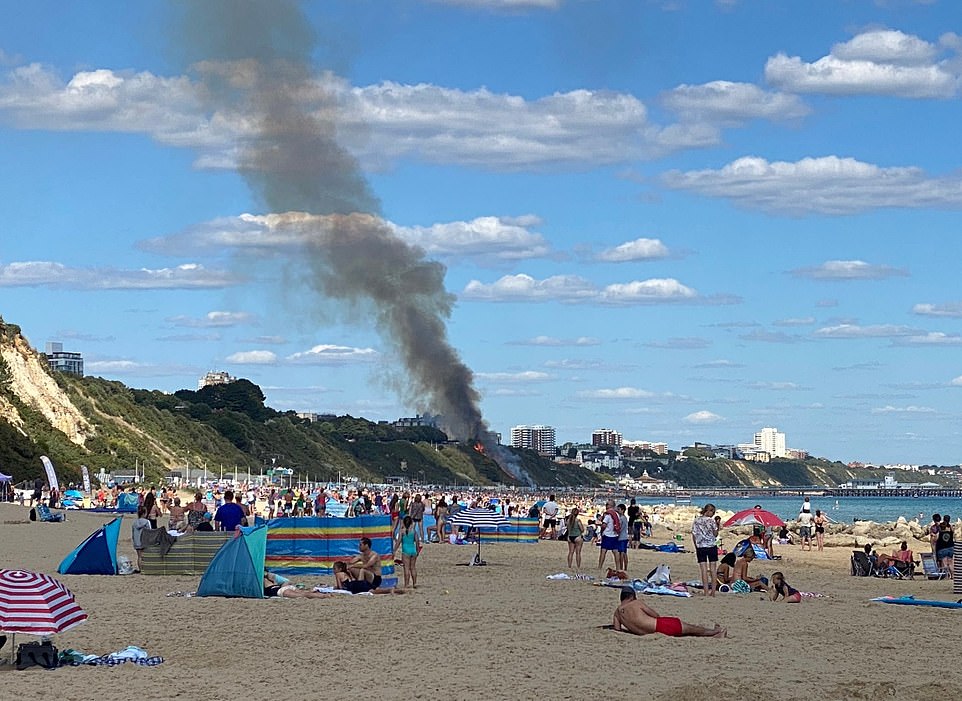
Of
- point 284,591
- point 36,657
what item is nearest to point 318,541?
point 284,591

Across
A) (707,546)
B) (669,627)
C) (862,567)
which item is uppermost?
(707,546)

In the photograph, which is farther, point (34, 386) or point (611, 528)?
point (34, 386)

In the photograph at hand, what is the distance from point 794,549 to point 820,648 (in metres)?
23.9

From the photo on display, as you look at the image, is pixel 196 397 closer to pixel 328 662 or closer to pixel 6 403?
pixel 6 403

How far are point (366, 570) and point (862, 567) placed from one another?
10.9 m

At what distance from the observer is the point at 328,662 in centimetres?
1217

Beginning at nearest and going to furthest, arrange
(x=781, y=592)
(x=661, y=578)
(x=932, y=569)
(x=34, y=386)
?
(x=781, y=592), (x=661, y=578), (x=932, y=569), (x=34, y=386)

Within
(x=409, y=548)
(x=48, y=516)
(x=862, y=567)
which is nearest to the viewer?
(x=409, y=548)

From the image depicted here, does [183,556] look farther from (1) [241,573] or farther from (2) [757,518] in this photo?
(2) [757,518]

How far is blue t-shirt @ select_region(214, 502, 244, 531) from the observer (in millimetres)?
21789

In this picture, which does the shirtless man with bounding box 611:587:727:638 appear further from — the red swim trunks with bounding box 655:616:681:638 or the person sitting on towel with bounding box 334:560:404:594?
the person sitting on towel with bounding box 334:560:404:594

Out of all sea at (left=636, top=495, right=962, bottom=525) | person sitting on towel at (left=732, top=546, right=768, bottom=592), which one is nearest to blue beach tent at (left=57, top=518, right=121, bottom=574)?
person sitting on towel at (left=732, top=546, right=768, bottom=592)

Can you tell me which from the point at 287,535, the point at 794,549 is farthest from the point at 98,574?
the point at 794,549

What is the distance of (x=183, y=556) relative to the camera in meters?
20.1
